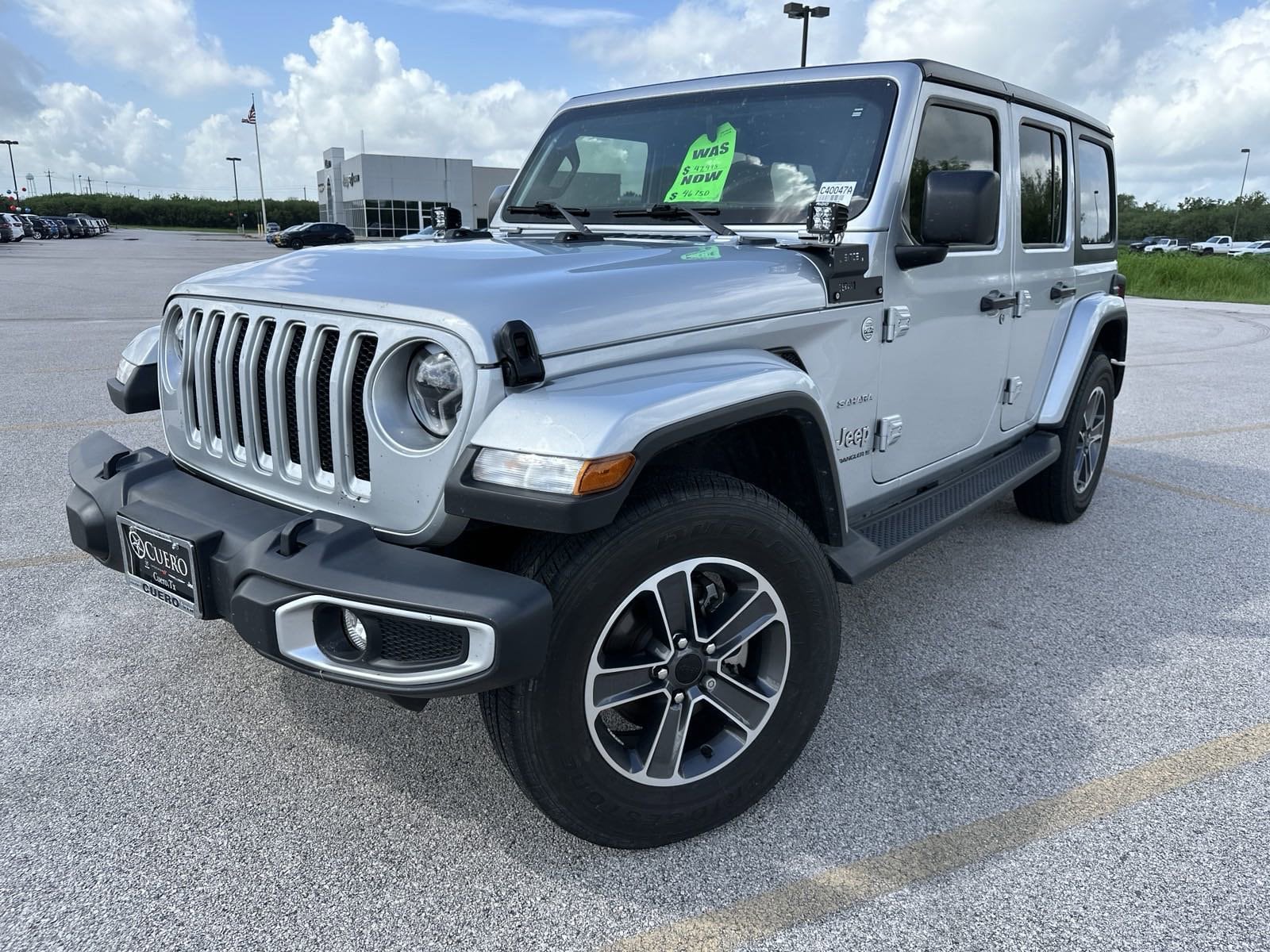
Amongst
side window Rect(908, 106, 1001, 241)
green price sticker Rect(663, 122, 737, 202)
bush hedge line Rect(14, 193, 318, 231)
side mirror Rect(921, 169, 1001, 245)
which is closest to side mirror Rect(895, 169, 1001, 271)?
side mirror Rect(921, 169, 1001, 245)

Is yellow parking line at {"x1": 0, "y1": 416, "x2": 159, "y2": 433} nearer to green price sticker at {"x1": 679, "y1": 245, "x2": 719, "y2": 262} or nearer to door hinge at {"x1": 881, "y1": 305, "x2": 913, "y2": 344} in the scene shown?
green price sticker at {"x1": 679, "y1": 245, "x2": 719, "y2": 262}

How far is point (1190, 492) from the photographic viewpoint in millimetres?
5715

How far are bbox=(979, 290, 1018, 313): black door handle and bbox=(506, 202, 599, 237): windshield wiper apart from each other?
1543 millimetres

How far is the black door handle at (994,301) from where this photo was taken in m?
3.65

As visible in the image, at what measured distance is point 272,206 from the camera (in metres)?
108

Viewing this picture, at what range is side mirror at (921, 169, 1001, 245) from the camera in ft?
9.10

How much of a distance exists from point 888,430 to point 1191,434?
5454 millimetres

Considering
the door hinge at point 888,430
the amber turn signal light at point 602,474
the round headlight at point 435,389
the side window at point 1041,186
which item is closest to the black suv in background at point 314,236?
the side window at point 1041,186

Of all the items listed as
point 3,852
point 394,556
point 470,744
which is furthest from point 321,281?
point 3,852

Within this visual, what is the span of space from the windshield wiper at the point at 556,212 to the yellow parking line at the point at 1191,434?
5.19 metres

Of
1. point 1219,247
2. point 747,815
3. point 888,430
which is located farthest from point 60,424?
point 1219,247

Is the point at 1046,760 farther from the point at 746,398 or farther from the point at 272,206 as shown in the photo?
the point at 272,206

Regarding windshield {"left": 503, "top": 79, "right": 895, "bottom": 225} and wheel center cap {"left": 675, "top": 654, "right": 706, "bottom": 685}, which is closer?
wheel center cap {"left": 675, "top": 654, "right": 706, "bottom": 685}

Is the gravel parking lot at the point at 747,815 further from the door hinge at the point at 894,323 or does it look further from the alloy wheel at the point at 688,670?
the door hinge at the point at 894,323
